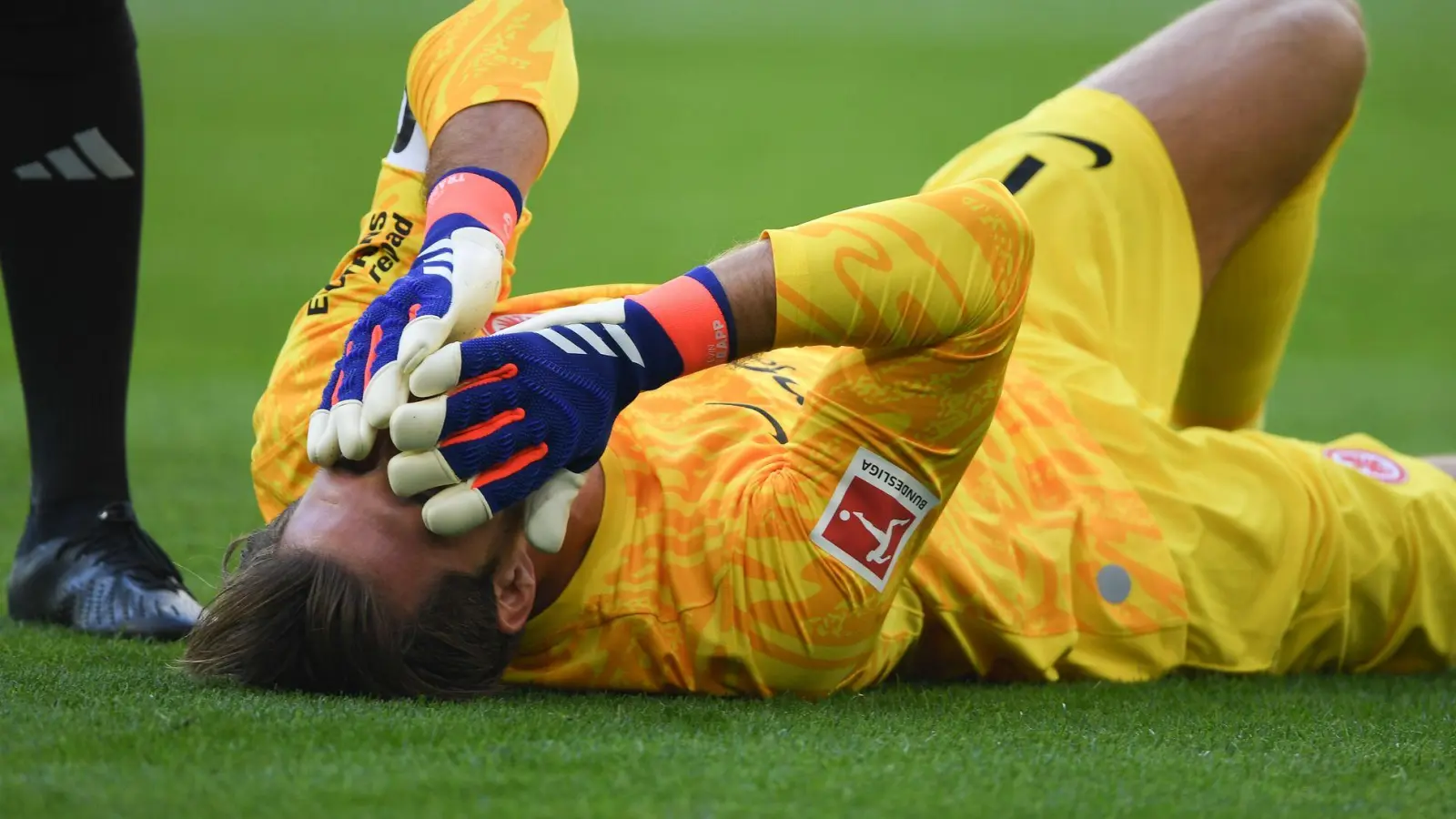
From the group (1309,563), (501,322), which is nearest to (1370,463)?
(1309,563)

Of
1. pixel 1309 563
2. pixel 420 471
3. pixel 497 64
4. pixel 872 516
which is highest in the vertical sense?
pixel 497 64

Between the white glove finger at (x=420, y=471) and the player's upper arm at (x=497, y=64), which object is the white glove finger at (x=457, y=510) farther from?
the player's upper arm at (x=497, y=64)

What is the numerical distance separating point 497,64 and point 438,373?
59 centimetres

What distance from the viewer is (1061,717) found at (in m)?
1.41

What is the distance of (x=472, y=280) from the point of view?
4.43 feet

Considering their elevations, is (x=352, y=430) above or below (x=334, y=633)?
above

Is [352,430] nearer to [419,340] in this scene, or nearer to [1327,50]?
[419,340]

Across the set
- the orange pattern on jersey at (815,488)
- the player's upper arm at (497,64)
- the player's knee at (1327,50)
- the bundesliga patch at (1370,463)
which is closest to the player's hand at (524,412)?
the orange pattern on jersey at (815,488)

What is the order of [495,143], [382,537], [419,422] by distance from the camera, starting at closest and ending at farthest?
1. [419,422]
2. [382,537]
3. [495,143]

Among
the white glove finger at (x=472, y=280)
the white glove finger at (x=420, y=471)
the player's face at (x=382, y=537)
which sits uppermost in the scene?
the white glove finger at (x=472, y=280)

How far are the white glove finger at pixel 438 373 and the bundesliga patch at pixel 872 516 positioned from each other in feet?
1.21

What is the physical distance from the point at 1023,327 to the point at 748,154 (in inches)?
265

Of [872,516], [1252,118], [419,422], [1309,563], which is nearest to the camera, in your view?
[419,422]

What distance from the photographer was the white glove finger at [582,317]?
128 centimetres
